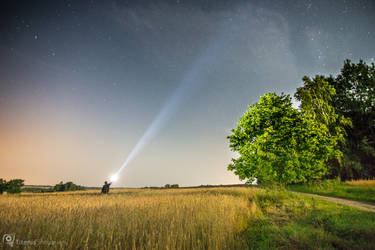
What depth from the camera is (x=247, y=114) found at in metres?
15.5

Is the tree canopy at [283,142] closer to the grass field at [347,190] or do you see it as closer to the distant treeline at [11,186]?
the grass field at [347,190]

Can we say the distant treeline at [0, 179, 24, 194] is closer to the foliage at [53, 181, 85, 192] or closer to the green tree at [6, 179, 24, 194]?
the green tree at [6, 179, 24, 194]

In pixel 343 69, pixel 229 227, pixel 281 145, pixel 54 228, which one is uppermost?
pixel 343 69

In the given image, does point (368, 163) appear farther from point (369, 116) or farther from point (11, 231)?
point (11, 231)

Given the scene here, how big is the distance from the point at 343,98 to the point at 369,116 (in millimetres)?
4643

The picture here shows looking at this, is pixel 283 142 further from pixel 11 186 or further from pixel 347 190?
pixel 11 186

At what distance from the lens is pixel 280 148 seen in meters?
12.7

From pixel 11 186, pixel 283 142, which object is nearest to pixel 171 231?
pixel 283 142

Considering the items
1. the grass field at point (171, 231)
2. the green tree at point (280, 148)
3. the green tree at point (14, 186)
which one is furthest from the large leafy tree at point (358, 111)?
the green tree at point (14, 186)

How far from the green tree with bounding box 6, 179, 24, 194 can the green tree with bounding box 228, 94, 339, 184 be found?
187ft

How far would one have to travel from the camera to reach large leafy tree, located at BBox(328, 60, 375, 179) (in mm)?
26438

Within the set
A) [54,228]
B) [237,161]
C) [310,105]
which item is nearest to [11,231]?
[54,228]

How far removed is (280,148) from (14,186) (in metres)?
61.7

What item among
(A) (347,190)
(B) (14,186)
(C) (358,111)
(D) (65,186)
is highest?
(C) (358,111)
